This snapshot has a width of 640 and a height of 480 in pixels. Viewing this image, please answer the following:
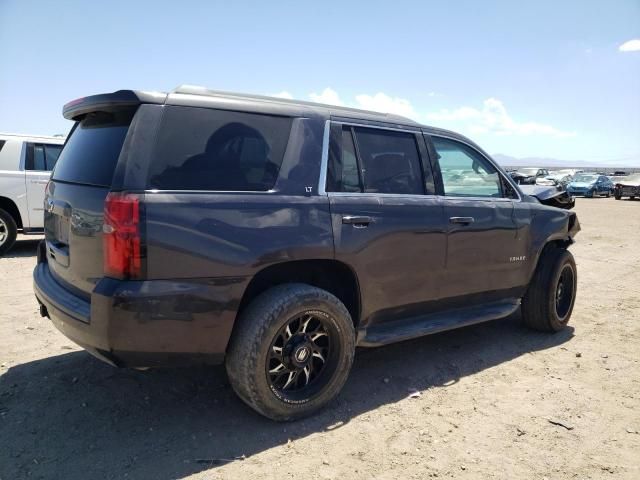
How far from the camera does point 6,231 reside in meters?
8.17

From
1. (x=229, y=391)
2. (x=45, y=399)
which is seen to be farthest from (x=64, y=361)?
(x=229, y=391)

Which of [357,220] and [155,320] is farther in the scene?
[357,220]

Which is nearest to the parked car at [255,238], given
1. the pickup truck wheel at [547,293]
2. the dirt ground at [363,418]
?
the dirt ground at [363,418]

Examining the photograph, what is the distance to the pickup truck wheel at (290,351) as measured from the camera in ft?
9.52

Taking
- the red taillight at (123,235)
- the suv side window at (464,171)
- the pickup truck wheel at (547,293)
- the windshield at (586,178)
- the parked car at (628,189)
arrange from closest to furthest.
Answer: the red taillight at (123,235) → the suv side window at (464,171) → the pickup truck wheel at (547,293) → the parked car at (628,189) → the windshield at (586,178)

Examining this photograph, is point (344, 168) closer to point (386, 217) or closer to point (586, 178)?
point (386, 217)

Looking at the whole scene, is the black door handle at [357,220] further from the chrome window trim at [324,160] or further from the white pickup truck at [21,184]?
the white pickup truck at [21,184]

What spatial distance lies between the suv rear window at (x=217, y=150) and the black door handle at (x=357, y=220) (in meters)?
0.55

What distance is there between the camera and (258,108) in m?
3.09

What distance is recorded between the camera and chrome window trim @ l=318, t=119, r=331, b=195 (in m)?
3.22

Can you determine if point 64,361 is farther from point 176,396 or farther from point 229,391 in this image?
point 229,391

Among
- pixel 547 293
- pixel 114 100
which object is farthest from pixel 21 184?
pixel 547 293

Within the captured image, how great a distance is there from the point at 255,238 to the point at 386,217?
41.2 inches

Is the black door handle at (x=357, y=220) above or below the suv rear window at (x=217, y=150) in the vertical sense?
below
